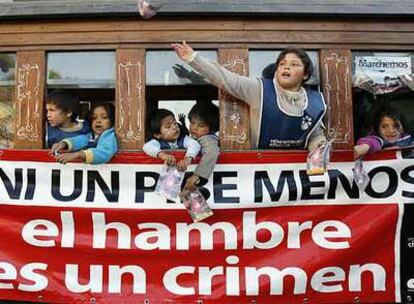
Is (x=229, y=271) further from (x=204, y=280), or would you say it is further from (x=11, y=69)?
(x=11, y=69)

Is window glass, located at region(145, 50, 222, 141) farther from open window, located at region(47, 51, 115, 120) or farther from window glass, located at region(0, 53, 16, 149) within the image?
window glass, located at region(0, 53, 16, 149)

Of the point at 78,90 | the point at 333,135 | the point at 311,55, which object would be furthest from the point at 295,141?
the point at 78,90

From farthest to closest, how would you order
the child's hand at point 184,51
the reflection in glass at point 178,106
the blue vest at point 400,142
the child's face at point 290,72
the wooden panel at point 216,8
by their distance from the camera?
the reflection in glass at point 178,106, the blue vest at point 400,142, the wooden panel at point 216,8, the child's face at point 290,72, the child's hand at point 184,51

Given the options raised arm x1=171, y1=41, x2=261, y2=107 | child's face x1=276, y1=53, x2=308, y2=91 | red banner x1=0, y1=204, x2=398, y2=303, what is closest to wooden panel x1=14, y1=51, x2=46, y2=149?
red banner x1=0, y1=204, x2=398, y2=303

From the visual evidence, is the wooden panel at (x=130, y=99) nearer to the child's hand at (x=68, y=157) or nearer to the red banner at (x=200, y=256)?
the child's hand at (x=68, y=157)

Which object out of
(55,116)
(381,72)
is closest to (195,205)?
(55,116)

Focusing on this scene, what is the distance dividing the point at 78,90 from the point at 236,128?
1.05 meters

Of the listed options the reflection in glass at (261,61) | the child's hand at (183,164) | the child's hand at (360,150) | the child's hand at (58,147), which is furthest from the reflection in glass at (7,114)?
the child's hand at (360,150)

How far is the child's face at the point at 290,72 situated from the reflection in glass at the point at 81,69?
41.7 inches

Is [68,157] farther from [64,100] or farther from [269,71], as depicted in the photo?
[269,71]

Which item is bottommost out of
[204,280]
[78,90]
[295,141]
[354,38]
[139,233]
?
[204,280]

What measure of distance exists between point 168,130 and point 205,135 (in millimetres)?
236

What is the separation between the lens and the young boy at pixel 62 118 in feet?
12.5

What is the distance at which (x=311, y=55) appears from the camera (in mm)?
3934
